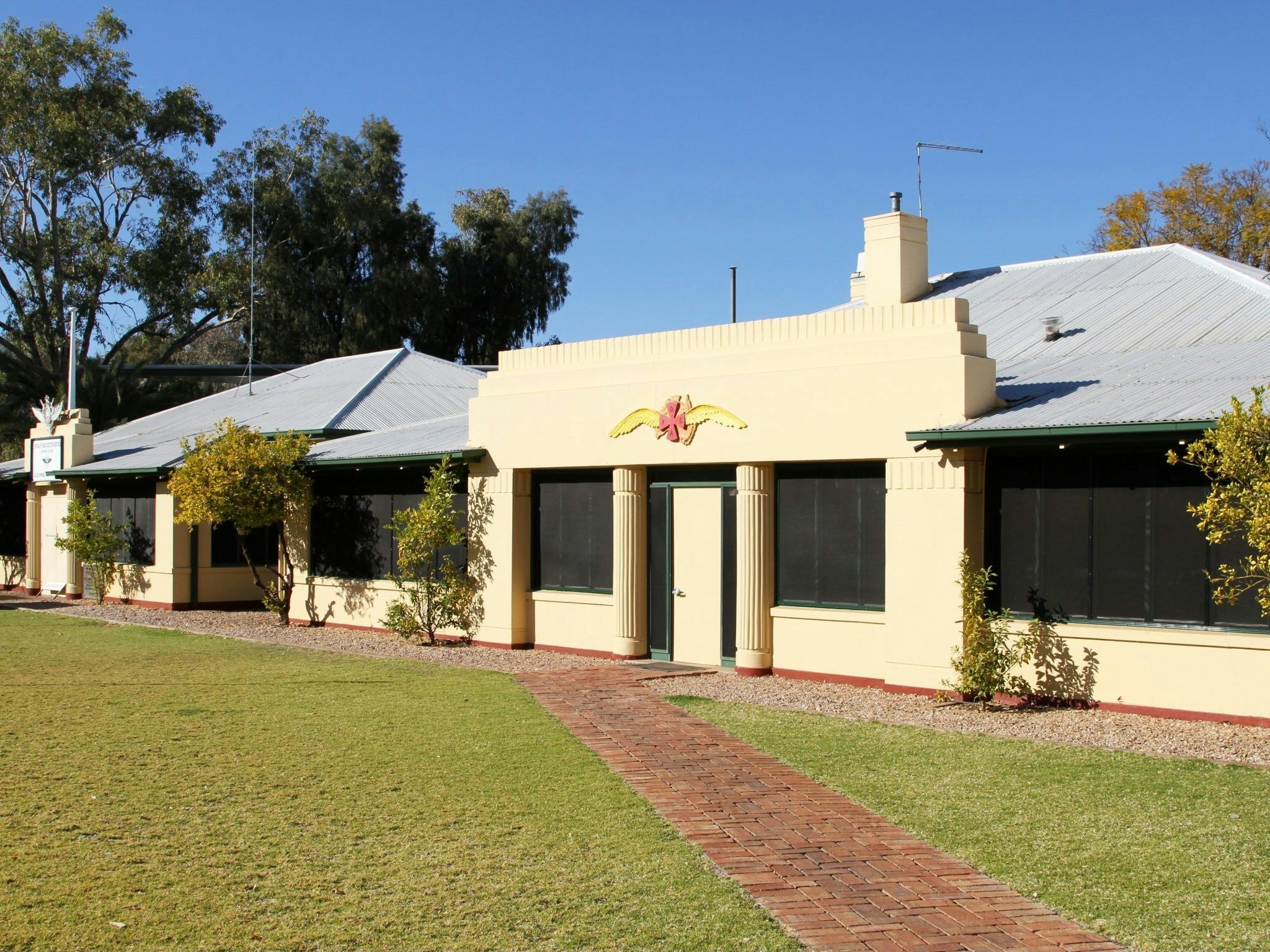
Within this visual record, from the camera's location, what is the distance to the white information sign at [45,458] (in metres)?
27.5

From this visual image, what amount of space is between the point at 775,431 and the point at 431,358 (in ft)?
57.0

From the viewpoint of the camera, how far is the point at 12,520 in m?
31.7

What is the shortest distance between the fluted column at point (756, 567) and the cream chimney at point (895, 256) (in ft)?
13.4

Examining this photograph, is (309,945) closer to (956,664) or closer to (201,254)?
(956,664)

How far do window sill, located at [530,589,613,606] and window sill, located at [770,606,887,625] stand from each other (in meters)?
2.82

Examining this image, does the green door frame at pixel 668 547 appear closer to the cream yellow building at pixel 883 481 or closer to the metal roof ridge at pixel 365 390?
the cream yellow building at pixel 883 481

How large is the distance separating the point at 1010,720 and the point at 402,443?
11707mm

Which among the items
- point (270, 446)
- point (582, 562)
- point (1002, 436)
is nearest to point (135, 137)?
point (270, 446)

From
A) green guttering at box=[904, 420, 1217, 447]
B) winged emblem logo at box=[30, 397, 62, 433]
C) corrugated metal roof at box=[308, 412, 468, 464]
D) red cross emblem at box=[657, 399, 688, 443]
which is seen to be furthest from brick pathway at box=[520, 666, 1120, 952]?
winged emblem logo at box=[30, 397, 62, 433]

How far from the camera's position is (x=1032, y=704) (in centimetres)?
1269

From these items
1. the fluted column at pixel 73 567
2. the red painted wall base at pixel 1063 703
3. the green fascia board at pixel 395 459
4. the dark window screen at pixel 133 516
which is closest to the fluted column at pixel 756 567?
the red painted wall base at pixel 1063 703

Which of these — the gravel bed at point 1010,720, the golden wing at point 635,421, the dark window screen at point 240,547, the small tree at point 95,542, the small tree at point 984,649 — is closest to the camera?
the gravel bed at point 1010,720

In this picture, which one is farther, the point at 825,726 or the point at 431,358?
the point at 431,358

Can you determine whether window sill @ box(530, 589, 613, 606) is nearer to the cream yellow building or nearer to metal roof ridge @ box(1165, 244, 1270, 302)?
the cream yellow building
